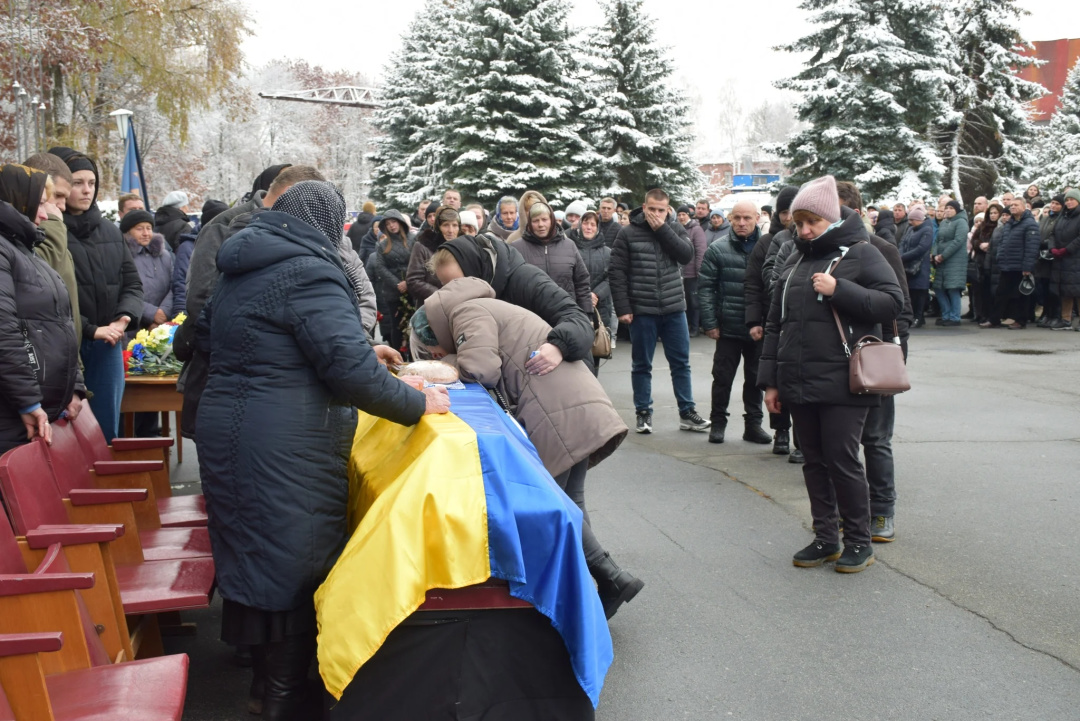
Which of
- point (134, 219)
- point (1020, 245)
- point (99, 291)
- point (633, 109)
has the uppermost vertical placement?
point (633, 109)

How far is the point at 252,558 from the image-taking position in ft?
11.2

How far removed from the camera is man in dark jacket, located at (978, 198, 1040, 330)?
1666 cm

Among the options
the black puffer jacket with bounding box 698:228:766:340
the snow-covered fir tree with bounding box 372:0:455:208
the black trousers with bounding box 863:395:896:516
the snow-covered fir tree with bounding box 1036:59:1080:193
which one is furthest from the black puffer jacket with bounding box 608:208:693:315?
the snow-covered fir tree with bounding box 1036:59:1080:193

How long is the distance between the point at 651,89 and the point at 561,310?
23013mm

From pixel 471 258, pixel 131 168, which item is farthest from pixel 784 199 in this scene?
pixel 131 168

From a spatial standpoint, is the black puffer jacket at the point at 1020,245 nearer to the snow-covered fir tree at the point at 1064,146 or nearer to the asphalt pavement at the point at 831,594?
the asphalt pavement at the point at 831,594

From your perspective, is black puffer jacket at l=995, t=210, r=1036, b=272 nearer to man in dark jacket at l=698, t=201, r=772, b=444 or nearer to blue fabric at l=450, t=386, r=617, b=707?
man in dark jacket at l=698, t=201, r=772, b=444

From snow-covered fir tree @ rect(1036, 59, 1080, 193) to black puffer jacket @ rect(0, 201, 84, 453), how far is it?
36082mm

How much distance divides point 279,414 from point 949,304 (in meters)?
17.3

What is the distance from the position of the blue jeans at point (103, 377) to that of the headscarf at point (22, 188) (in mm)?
1580

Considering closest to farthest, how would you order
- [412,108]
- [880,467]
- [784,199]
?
[880,467], [784,199], [412,108]

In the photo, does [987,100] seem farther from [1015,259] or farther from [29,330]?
[29,330]

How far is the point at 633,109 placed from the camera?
2684 centimetres

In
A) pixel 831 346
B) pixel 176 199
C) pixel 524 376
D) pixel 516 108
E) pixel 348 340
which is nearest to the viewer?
pixel 348 340
